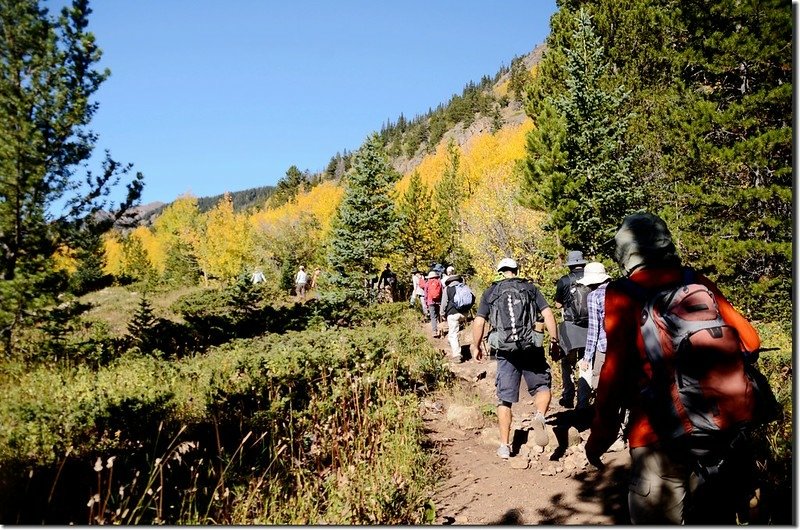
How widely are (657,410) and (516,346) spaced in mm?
2745

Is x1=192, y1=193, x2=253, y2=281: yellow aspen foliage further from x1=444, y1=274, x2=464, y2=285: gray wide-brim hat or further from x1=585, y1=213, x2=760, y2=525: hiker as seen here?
x1=585, y1=213, x2=760, y2=525: hiker

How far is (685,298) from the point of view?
1800 mm

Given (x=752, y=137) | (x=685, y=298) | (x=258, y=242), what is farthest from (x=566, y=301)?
(x=258, y=242)

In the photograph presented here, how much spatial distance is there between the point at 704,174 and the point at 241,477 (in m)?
10.8

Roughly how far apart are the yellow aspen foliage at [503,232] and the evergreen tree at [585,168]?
296cm

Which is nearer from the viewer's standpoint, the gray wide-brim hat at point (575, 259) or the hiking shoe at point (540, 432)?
the hiking shoe at point (540, 432)

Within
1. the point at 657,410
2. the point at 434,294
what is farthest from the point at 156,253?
the point at 657,410

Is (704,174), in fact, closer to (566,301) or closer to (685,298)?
(566,301)

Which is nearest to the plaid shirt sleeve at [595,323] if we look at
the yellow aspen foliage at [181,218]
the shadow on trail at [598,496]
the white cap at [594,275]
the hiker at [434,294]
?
the white cap at [594,275]

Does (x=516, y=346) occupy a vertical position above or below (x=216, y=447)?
above

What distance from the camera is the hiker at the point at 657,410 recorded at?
1794 millimetres

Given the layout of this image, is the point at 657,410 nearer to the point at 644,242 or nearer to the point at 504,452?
the point at 644,242

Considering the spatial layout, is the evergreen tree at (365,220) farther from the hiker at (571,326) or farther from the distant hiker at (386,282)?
the hiker at (571,326)

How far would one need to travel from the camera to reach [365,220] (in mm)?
21438
